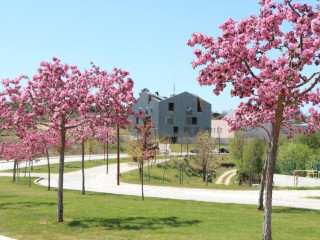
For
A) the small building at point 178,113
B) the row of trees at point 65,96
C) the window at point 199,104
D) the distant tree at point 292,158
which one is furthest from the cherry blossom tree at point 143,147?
the window at point 199,104

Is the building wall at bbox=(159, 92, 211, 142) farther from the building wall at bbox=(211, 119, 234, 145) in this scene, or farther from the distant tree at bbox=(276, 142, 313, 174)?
the distant tree at bbox=(276, 142, 313, 174)

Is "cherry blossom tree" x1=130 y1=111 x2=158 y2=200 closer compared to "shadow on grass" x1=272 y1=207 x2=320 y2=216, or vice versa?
"shadow on grass" x1=272 y1=207 x2=320 y2=216

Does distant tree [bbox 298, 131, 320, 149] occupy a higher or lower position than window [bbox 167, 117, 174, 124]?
lower

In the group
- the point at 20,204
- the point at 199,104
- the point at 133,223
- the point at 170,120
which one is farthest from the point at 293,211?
the point at 199,104

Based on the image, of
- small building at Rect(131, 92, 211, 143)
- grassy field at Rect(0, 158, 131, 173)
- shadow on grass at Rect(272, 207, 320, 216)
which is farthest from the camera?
small building at Rect(131, 92, 211, 143)

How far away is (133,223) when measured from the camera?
61.3ft

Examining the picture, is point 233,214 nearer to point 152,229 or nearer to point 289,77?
point 152,229

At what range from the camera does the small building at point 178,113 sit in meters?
113

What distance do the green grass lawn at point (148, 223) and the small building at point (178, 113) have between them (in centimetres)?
8690

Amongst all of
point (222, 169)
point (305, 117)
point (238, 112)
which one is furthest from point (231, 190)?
point (222, 169)

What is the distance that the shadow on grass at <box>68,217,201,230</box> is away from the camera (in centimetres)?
1777

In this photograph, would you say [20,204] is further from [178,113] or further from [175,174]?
[178,113]

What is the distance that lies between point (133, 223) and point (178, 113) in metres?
95.9

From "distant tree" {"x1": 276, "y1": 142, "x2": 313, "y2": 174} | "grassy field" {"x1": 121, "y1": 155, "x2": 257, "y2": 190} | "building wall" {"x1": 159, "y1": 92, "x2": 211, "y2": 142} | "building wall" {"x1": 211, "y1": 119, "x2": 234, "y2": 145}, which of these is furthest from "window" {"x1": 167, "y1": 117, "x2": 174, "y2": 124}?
"distant tree" {"x1": 276, "y1": 142, "x2": 313, "y2": 174}
